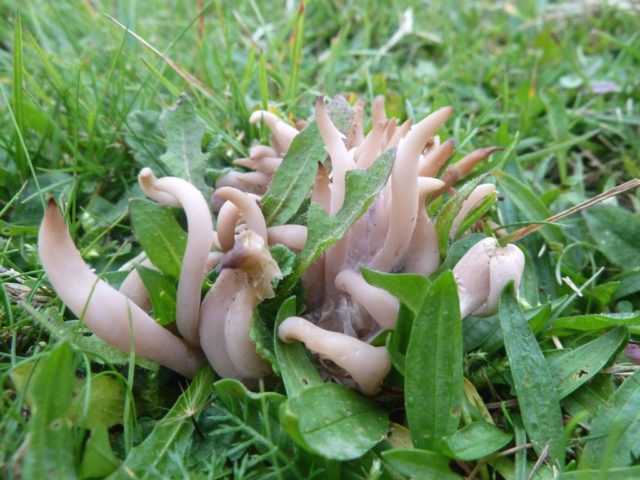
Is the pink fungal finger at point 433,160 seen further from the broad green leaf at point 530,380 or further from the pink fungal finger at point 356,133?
the broad green leaf at point 530,380

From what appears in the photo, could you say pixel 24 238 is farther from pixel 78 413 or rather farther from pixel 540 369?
pixel 540 369

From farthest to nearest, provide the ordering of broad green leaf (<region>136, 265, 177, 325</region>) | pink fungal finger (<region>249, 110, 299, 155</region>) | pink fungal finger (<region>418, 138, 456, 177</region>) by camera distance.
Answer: pink fungal finger (<region>249, 110, 299, 155</region>) → pink fungal finger (<region>418, 138, 456, 177</region>) → broad green leaf (<region>136, 265, 177, 325</region>)

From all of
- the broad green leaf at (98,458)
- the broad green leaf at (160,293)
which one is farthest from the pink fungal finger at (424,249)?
the broad green leaf at (98,458)

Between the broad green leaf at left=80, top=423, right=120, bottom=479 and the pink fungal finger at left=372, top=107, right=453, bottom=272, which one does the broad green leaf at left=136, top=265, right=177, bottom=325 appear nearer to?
the broad green leaf at left=80, top=423, right=120, bottom=479

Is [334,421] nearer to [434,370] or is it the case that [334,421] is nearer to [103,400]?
[434,370]

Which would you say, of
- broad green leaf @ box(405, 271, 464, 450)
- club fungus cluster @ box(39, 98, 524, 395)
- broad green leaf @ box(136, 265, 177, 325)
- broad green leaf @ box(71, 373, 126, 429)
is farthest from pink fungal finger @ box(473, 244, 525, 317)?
broad green leaf @ box(71, 373, 126, 429)

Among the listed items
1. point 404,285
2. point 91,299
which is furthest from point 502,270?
point 91,299

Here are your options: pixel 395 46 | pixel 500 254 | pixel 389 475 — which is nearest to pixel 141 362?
pixel 389 475
